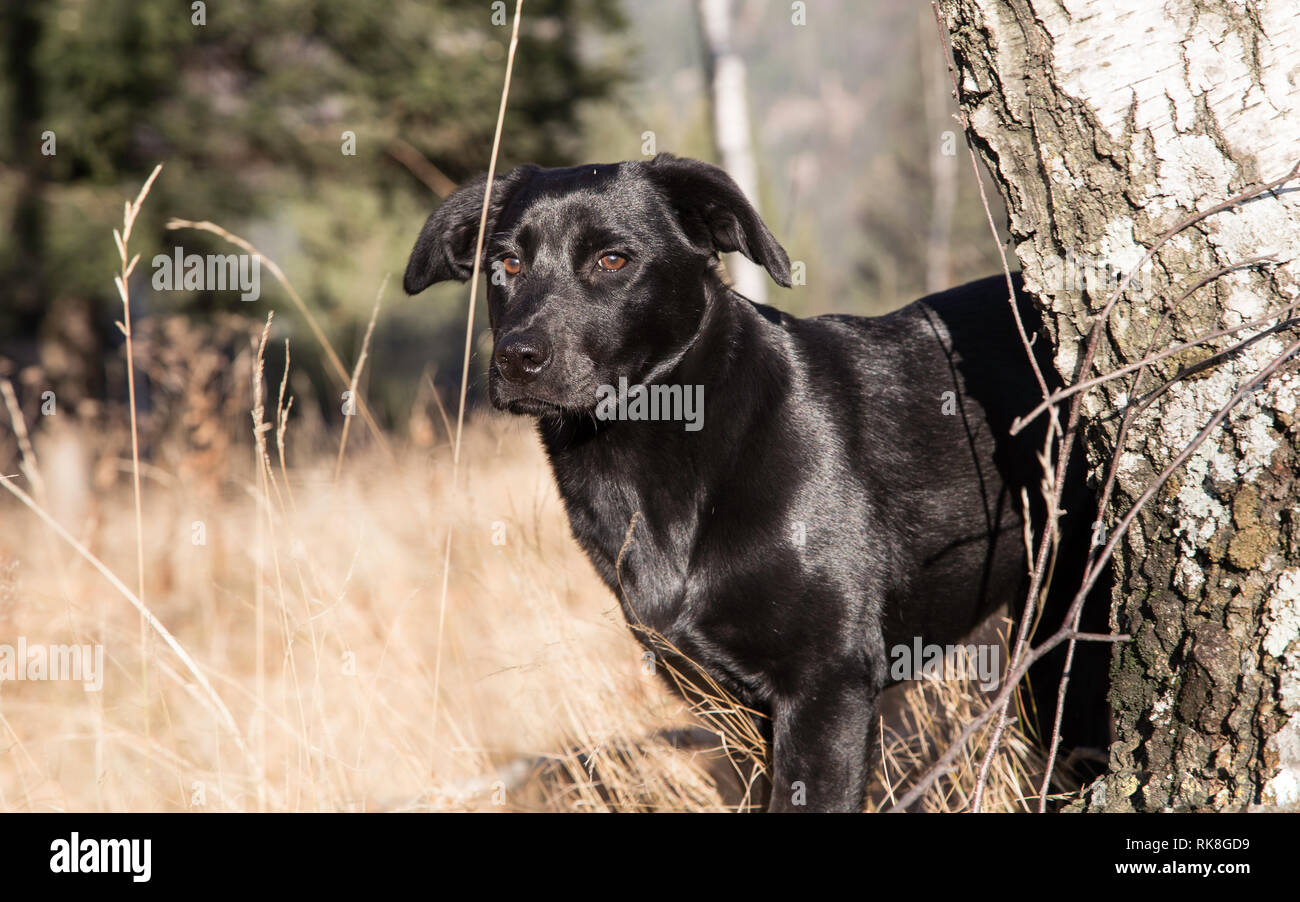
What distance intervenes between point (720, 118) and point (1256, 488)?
6635 millimetres

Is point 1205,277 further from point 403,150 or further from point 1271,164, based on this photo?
point 403,150

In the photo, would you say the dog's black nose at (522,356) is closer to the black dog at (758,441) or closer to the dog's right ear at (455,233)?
the black dog at (758,441)

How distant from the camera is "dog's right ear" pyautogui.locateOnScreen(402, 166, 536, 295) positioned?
2871mm

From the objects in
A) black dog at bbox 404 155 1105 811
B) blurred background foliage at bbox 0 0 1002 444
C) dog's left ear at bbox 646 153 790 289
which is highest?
blurred background foliage at bbox 0 0 1002 444

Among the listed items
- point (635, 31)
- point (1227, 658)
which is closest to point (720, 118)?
point (635, 31)

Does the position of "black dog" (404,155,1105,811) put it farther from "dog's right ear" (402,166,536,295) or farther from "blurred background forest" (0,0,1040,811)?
"blurred background forest" (0,0,1040,811)

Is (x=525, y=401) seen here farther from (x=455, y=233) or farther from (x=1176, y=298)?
(x=1176, y=298)

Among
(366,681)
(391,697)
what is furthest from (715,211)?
(391,697)

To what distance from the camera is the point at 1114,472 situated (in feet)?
6.20

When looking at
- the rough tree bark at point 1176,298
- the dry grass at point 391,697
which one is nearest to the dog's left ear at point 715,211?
the rough tree bark at point 1176,298

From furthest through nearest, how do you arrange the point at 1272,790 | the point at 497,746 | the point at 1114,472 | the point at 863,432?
the point at 497,746 < the point at 863,432 < the point at 1114,472 < the point at 1272,790

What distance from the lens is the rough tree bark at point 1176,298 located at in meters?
1.77

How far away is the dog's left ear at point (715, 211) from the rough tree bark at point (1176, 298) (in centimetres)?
64

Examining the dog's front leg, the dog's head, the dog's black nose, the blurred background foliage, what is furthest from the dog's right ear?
the blurred background foliage
